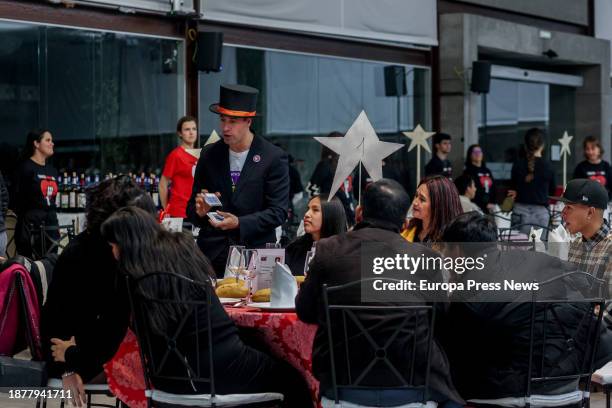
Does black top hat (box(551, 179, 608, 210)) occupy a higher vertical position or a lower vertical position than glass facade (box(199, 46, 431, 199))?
lower

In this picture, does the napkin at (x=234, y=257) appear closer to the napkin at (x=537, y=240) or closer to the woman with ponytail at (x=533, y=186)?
the napkin at (x=537, y=240)

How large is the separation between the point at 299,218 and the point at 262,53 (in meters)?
2.02

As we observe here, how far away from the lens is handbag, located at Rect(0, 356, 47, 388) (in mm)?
4562

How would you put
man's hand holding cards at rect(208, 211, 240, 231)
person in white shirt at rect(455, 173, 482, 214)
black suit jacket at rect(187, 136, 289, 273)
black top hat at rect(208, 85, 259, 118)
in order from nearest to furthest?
1. man's hand holding cards at rect(208, 211, 240, 231)
2. black suit jacket at rect(187, 136, 289, 273)
3. black top hat at rect(208, 85, 259, 118)
4. person in white shirt at rect(455, 173, 482, 214)

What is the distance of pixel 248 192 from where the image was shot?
6.08m

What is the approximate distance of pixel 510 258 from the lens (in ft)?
13.5

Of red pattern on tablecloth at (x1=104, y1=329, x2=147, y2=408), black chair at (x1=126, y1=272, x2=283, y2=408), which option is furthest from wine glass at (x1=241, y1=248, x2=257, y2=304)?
black chair at (x1=126, y1=272, x2=283, y2=408)

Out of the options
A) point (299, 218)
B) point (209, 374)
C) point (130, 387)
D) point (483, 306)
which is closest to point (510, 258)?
point (483, 306)

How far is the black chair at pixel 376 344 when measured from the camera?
A: 3881mm

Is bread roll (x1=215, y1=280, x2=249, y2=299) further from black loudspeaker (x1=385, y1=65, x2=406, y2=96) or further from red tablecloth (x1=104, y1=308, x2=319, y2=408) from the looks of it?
black loudspeaker (x1=385, y1=65, x2=406, y2=96)

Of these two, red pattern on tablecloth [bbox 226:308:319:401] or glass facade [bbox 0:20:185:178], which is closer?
red pattern on tablecloth [bbox 226:308:319:401]

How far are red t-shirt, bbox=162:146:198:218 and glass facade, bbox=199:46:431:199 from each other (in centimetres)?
279

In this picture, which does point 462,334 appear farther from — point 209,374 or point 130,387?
point 130,387

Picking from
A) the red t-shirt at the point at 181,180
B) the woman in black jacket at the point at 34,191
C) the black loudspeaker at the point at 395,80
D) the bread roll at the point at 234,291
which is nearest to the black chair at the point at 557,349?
the bread roll at the point at 234,291
